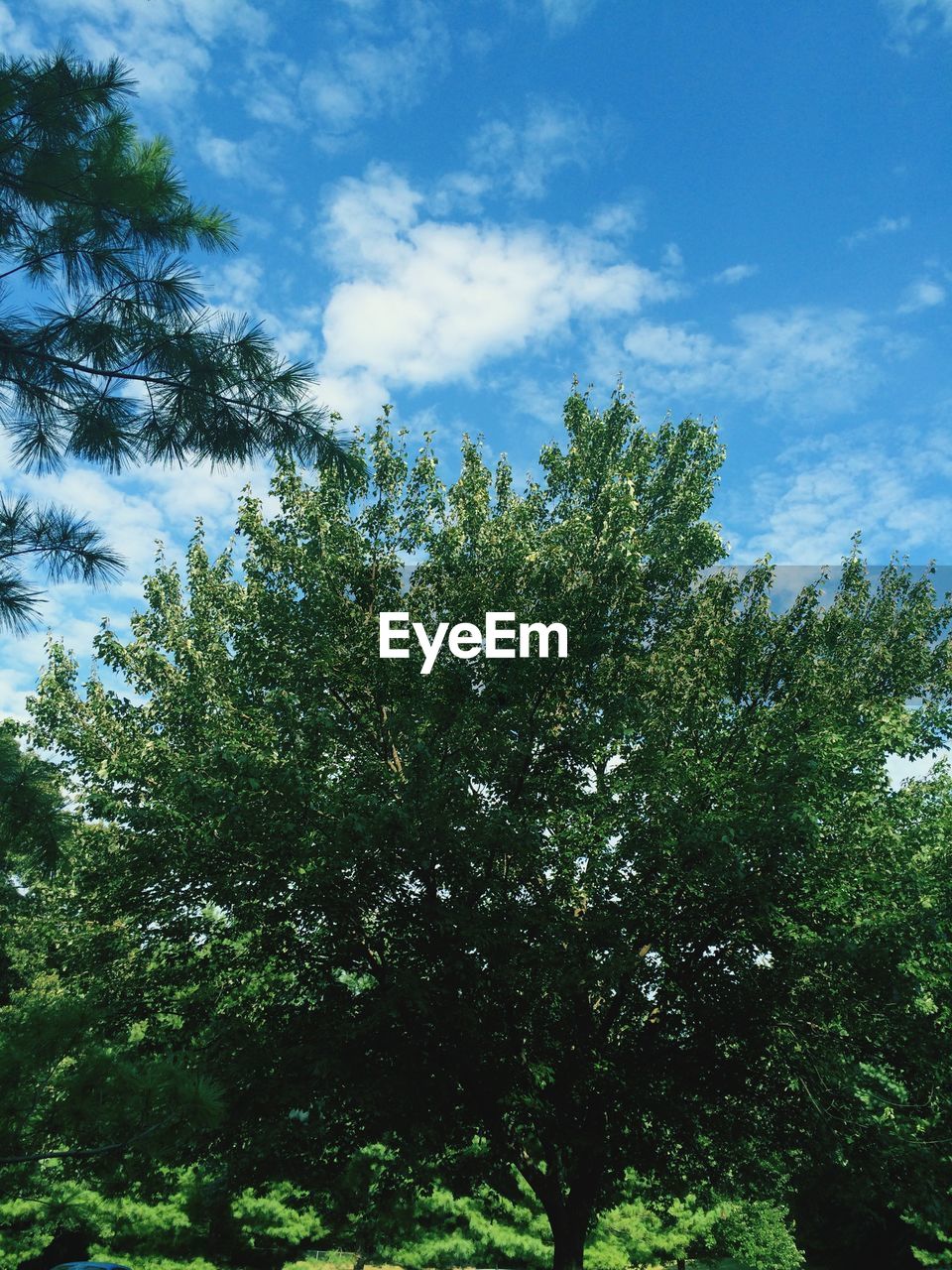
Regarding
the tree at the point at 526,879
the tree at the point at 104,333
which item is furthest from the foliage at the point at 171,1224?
the tree at the point at 104,333

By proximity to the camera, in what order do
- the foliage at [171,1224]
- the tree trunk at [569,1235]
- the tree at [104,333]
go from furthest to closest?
the foliage at [171,1224]
the tree trunk at [569,1235]
the tree at [104,333]

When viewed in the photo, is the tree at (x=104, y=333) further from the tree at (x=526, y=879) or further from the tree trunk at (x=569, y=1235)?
the tree trunk at (x=569, y=1235)

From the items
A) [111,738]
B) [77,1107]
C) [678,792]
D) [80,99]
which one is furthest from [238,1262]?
[80,99]

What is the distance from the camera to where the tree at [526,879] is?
414 inches

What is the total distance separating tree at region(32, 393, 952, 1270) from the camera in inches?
414

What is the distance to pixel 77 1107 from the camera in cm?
526

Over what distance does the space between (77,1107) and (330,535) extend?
9238 mm

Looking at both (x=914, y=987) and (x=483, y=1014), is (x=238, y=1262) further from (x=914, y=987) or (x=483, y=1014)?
(x=914, y=987)

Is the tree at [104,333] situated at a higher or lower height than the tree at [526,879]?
higher

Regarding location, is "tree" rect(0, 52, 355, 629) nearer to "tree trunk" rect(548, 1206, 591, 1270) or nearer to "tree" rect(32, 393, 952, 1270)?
"tree" rect(32, 393, 952, 1270)

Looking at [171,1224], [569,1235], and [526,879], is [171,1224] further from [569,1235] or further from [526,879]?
[526,879]

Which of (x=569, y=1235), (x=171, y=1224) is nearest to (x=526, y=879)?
(x=569, y=1235)

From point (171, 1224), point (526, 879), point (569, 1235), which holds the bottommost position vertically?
point (171, 1224)

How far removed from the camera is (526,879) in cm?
1185
